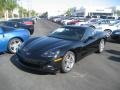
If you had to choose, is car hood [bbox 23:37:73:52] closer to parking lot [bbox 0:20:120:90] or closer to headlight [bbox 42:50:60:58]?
headlight [bbox 42:50:60:58]

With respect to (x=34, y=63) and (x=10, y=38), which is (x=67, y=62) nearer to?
(x=34, y=63)

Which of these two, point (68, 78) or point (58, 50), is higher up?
point (58, 50)

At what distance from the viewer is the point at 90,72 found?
5.77 metres

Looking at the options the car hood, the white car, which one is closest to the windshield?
the car hood

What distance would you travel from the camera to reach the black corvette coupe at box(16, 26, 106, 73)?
204 inches

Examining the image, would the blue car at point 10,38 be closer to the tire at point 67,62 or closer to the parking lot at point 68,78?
the parking lot at point 68,78

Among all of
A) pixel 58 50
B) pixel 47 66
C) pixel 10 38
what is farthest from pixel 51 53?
pixel 10 38

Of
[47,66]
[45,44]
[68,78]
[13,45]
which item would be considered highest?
[45,44]

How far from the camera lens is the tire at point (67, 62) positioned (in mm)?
5463

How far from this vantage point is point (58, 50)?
5.37m

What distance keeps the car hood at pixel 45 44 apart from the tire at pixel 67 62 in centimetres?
32

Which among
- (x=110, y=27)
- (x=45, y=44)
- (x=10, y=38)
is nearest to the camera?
(x=45, y=44)

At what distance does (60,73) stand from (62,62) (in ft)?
1.38

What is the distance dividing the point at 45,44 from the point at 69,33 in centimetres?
129
